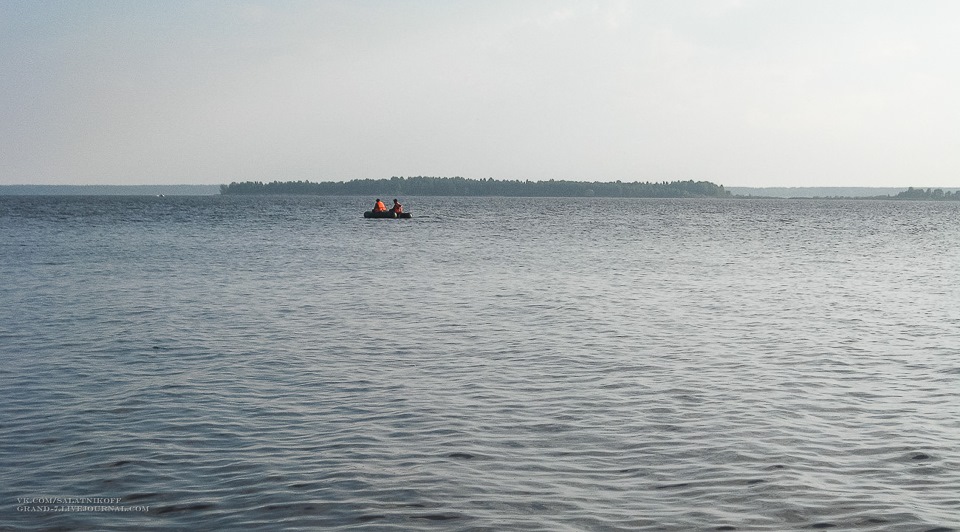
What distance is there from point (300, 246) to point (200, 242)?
275 inches

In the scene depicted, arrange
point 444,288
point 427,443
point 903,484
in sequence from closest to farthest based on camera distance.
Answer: point 903,484 < point 427,443 < point 444,288

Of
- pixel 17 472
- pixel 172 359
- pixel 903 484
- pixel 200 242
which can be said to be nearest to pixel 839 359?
pixel 903 484

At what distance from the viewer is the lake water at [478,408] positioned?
8875 millimetres

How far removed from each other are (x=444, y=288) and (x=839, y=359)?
1498 centimetres

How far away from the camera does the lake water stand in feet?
29.1

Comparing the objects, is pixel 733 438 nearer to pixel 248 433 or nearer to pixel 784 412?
pixel 784 412

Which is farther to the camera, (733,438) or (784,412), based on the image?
(784,412)

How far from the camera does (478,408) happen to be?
41.6 feet

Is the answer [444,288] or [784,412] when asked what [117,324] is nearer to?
[444,288]

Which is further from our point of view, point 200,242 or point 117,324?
point 200,242

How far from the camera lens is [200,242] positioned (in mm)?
55375

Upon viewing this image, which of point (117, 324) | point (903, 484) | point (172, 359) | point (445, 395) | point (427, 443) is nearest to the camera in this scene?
point (903, 484)

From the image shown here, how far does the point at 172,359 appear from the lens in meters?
16.5

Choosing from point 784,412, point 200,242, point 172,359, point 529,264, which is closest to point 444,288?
point 529,264
